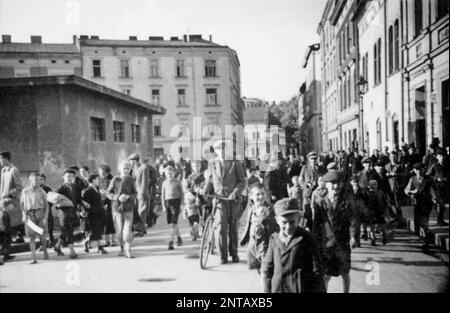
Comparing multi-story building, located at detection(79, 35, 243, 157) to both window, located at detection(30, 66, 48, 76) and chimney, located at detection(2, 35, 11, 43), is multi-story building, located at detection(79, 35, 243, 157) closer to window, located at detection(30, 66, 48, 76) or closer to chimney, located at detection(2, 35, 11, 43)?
window, located at detection(30, 66, 48, 76)

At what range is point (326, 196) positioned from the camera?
4.10 m

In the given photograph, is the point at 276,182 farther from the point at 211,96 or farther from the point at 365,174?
the point at 211,96

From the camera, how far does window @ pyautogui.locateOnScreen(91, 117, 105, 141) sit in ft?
35.1

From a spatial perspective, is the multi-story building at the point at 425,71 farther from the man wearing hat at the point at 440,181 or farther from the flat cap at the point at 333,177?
the flat cap at the point at 333,177

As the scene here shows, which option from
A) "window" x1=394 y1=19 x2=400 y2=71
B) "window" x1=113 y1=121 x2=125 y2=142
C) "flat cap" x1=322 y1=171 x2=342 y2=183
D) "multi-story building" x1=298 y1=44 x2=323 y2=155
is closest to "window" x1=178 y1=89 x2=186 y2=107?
"window" x1=113 y1=121 x2=125 y2=142

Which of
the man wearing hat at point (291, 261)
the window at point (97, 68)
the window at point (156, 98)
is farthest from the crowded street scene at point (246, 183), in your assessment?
the window at point (156, 98)

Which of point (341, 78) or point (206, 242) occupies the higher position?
point (341, 78)

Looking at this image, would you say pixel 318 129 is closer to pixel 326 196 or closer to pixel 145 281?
pixel 326 196

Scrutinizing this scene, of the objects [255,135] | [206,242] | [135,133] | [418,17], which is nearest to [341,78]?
[418,17]

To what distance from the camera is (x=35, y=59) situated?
10.1m

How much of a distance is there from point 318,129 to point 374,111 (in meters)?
1.59

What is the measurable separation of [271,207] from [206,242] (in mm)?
1381

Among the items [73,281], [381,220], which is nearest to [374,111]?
[381,220]

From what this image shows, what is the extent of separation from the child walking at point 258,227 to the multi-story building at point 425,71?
3.32 metres
